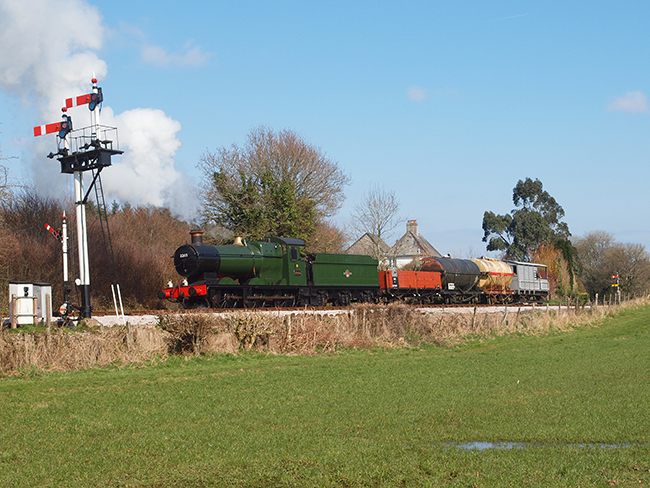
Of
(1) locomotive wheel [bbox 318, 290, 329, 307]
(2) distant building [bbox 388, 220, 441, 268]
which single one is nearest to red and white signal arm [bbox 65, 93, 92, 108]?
(1) locomotive wheel [bbox 318, 290, 329, 307]

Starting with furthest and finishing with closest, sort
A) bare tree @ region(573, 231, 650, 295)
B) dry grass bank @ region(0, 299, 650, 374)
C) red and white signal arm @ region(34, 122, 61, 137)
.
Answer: bare tree @ region(573, 231, 650, 295), red and white signal arm @ region(34, 122, 61, 137), dry grass bank @ region(0, 299, 650, 374)

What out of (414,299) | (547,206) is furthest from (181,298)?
(547,206)

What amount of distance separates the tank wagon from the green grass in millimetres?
9441

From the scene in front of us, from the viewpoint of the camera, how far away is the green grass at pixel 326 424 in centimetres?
749

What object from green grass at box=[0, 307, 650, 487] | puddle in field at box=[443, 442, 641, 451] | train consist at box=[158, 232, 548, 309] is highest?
train consist at box=[158, 232, 548, 309]

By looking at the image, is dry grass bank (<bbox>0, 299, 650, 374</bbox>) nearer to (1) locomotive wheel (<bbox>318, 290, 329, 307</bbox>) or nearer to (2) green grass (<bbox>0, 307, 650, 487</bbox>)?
(2) green grass (<bbox>0, 307, 650, 487</bbox>)

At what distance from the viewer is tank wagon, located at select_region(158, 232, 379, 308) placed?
89.1 ft

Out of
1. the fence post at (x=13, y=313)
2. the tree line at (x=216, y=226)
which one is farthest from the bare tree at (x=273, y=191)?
the fence post at (x=13, y=313)

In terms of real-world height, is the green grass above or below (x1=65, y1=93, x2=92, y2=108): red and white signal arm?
below

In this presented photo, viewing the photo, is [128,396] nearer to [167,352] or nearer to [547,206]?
[167,352]

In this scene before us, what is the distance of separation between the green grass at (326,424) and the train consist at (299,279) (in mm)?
9562

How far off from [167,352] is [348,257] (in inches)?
665

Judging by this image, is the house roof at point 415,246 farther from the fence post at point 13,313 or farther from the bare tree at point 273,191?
the fence post at point 13,313

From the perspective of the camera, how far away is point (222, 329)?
63.6ft
